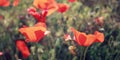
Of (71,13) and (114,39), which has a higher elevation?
(71,13)

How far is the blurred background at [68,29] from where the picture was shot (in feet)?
4.75

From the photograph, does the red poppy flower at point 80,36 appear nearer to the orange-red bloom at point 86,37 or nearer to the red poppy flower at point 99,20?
the orange-red bloom at point 86,37

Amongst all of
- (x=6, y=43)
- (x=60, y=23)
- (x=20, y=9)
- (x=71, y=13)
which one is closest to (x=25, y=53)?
(x=6, y=43)

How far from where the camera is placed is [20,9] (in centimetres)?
210

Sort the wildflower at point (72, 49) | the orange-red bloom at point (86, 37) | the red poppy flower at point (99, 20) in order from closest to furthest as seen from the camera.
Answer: the orange-red bloom at point (86, 37) → the wildflower at point (72, 49) → the red poppy flower at point (99, 20)

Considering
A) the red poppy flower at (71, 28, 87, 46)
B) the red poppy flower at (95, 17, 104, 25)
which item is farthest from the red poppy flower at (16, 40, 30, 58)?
the red poppy flower at (95, 17, 104, 25)

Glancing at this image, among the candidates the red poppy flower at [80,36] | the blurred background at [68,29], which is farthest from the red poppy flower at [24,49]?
the red poppy flower at [80,36]

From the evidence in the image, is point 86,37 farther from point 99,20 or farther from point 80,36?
point 99,20

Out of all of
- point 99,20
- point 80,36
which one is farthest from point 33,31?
point 99,20

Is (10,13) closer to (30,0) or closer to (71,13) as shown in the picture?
(30,0)

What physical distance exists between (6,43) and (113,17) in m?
0.68

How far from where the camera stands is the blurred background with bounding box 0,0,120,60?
4.75 ft

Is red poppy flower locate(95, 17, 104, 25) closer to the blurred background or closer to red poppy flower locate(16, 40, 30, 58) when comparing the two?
the blurred background

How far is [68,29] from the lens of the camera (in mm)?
1650
